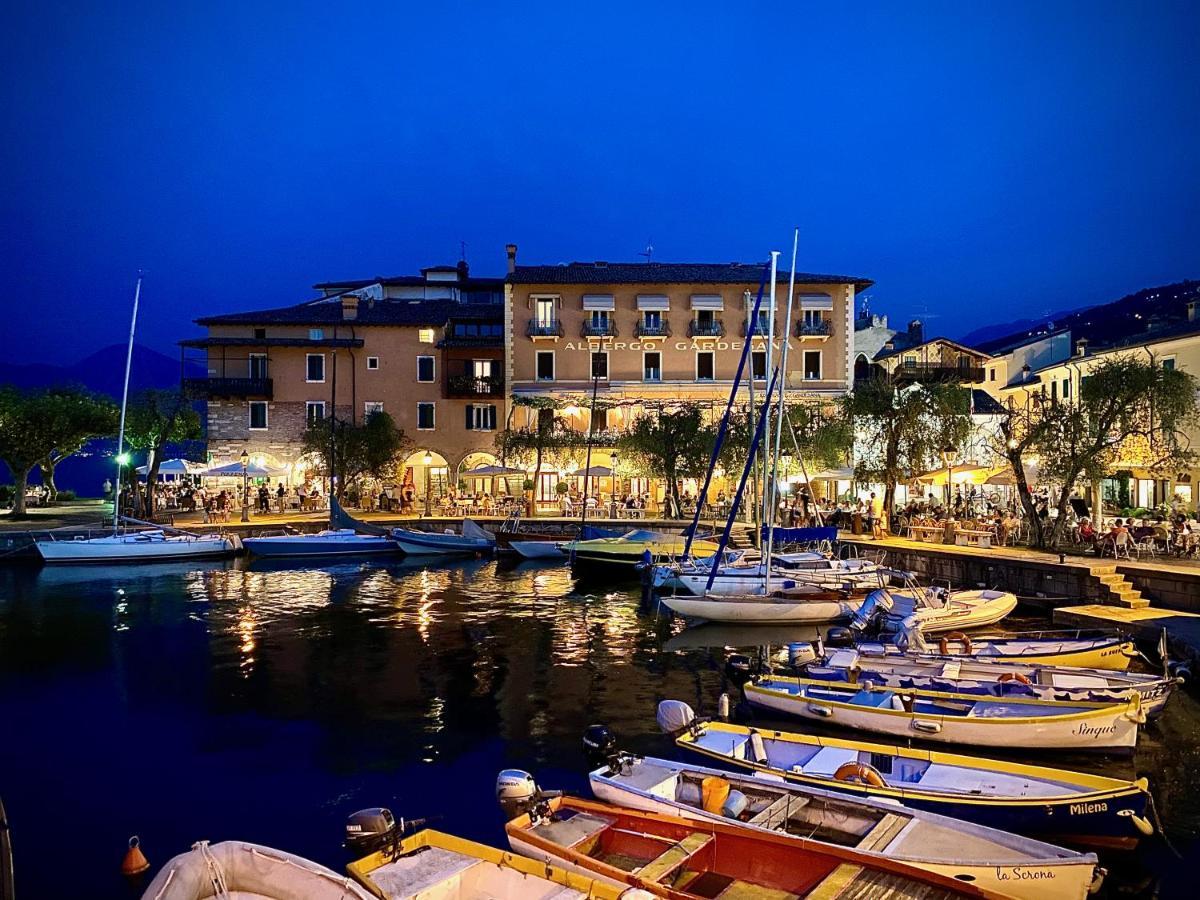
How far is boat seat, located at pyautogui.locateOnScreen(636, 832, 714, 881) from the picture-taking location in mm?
7523

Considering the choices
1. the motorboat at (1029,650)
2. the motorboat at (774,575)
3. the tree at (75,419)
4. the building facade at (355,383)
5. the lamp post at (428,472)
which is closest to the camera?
the motorboat at (1029,650)

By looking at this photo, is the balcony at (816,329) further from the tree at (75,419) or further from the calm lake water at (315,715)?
the tree at (75,419)

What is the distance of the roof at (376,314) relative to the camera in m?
51.8

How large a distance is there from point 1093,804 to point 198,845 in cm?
879

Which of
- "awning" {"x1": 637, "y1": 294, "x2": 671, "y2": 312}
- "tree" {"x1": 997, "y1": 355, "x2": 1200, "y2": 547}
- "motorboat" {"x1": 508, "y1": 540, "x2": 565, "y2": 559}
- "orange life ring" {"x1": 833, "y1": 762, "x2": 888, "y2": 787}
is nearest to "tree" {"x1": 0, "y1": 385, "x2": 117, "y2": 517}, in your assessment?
"motorboat" {"x1": 508, "y1": 540, "x2": 565, "y2": 559}

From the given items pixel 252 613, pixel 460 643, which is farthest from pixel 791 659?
pixel 252 613

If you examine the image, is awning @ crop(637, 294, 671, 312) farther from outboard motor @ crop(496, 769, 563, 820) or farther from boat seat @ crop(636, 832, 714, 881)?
boat seat @ crop(636, 832, 714, 881)

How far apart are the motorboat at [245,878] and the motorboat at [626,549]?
2527 centimetres

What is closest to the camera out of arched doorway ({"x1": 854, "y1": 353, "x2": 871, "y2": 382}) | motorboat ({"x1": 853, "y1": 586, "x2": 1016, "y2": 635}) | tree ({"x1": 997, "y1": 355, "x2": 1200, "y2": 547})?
motorboat ({"x1": 853, "y1": 586, "x2": 1016, "y2": 635})

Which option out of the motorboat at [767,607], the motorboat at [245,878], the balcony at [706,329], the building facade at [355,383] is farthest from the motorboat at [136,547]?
the motorboat at [245,878]

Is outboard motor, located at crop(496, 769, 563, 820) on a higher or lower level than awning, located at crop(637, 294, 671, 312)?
lower

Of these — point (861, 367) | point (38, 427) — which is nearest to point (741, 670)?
point (38, 427)

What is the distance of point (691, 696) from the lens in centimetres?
1673

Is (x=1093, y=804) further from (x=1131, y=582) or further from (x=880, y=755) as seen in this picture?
(x=1131, y=582)
